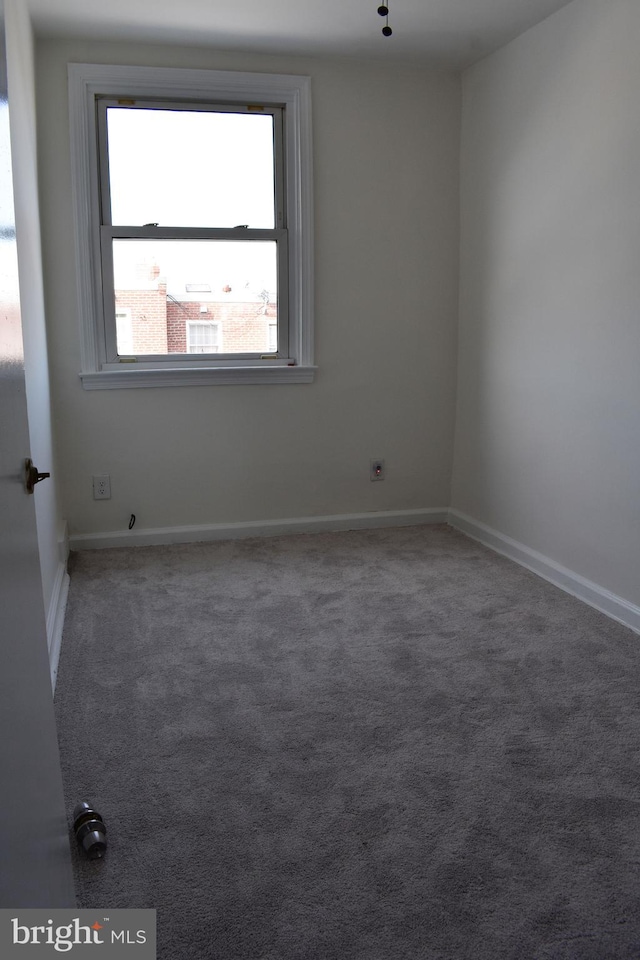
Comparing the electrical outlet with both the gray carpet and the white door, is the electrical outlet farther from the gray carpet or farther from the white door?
the white door

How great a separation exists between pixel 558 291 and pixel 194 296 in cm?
176

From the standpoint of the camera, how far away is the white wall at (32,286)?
8.63ft

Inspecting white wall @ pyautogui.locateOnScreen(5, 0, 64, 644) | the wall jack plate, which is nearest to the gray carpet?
white wall @ pyautogui.locateOnScreen(5, 0, 64, 644)

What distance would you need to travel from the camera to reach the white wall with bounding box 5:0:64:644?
8.63 feet

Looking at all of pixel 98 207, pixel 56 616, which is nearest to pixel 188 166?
pixel 98 207

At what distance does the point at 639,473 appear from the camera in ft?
9.23

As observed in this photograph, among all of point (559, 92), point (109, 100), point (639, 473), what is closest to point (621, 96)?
point (559, 92)

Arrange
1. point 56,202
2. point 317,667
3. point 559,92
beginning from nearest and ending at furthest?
point 317,667 < point 559,92 < point 56,202

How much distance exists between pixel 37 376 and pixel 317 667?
1.57m

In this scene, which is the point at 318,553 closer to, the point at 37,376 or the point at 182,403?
the point at 182,403

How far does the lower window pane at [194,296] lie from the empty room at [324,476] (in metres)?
0.02
